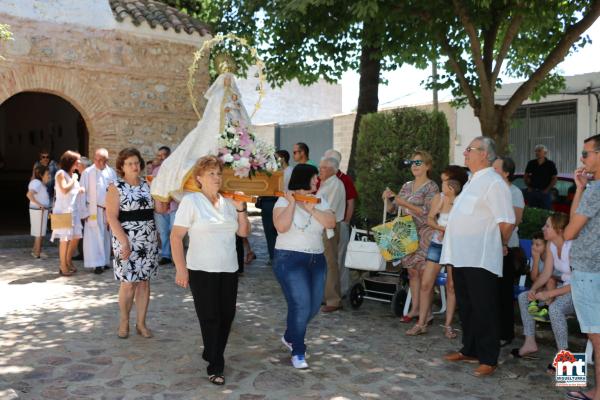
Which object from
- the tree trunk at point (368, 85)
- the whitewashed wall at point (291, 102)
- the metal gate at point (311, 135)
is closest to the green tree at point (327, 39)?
the tree trunk at point (368, 85)

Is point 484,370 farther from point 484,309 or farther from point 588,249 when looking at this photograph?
point 588,249

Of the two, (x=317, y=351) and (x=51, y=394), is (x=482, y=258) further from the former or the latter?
(x=51, y=394)

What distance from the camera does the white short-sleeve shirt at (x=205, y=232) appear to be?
4762 mm

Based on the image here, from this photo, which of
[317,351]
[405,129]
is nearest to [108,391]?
[317,351]

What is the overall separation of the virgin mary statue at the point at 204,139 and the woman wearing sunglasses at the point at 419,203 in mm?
1927

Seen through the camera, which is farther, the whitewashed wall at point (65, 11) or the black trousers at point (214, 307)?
the whitewashed wall at point (65, 11)

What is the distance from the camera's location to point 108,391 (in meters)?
4.66

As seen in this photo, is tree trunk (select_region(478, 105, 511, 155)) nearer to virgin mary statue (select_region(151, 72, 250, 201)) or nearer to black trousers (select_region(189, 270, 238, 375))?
virgin mary statue (select_region(151, 72, 250, 201))

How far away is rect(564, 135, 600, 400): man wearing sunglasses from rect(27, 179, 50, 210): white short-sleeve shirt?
8.73m

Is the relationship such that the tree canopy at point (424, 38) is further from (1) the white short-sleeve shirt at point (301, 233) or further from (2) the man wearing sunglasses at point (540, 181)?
(1) the white short-sleeve shirt at point (301, 233)

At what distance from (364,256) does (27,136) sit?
64.5ft

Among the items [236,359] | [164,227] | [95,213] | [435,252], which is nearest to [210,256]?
[236,359]

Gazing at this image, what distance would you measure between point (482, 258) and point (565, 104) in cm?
1548

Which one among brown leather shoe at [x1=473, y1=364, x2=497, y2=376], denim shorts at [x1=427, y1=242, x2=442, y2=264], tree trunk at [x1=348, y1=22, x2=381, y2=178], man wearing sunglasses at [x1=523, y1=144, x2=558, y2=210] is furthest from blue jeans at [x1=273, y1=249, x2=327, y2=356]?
man wearing sunglasses at [x1=523, y1=144, x2=558, y2=210]
